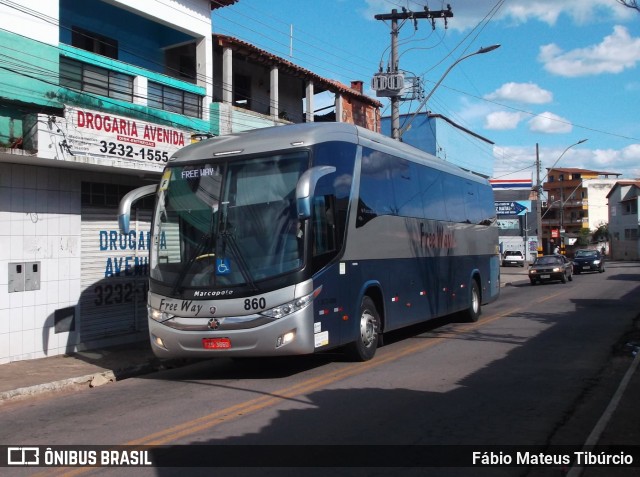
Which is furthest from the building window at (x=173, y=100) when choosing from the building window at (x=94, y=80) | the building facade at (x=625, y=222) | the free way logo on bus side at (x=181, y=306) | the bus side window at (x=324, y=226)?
the building facade at (x=625, y=222)

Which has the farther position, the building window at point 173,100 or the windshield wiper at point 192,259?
the building window at point 173,100

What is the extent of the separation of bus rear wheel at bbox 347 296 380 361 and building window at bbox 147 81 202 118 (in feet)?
26.6

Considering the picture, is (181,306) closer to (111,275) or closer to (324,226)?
(324,226)

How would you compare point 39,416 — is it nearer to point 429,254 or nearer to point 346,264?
point 346,264

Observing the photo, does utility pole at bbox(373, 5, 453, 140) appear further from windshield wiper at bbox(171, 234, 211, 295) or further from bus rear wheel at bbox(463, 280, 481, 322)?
windshield wiper at bbox(171, 234, 211, 295)

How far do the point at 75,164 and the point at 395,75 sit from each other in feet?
46.2

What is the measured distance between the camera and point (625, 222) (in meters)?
78.9

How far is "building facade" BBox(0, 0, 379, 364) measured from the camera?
11.1m

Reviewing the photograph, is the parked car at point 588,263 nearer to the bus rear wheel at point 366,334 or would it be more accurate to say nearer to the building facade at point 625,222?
the bus rear wheel at point 366,334

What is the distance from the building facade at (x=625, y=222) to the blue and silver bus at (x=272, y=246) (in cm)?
7433

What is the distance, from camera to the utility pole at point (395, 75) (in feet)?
72.7

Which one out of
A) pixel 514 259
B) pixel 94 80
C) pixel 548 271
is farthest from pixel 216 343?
pixel 514 259

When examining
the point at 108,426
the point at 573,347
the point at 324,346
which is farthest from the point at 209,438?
the point at 573,347

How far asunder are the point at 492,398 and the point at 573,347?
15.7 ft
